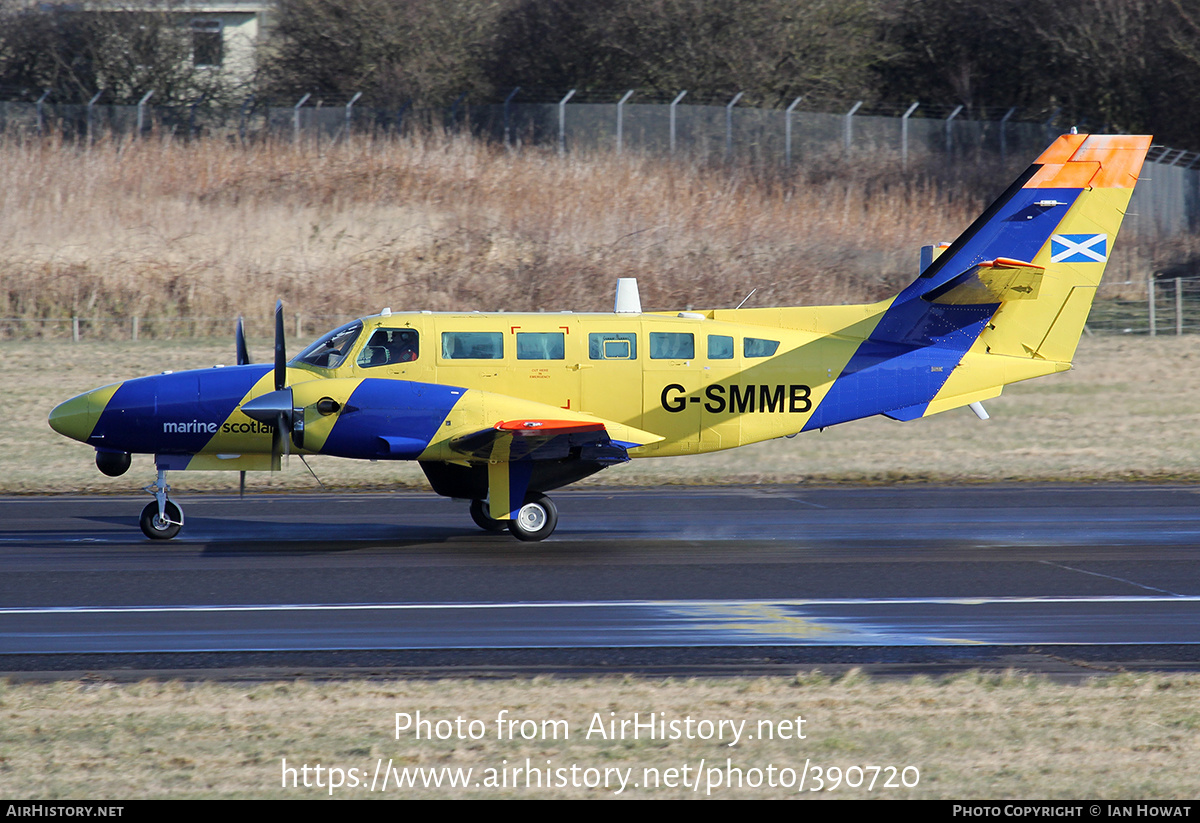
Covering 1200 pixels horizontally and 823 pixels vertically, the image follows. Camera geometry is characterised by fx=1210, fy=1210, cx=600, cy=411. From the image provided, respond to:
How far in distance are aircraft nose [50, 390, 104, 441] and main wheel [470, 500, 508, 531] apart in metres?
4.75

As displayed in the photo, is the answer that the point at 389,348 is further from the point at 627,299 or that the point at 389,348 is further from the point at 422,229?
the point at 422,229

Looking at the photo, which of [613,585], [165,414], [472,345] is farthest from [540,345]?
[165,414]

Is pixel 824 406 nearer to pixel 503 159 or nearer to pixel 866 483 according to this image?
pixel 866 483

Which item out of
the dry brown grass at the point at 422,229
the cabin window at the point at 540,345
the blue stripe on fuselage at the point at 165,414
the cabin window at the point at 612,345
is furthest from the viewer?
the dry brown grass at the point at 422,229

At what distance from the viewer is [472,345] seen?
15203 millimetres

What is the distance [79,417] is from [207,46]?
39.5 meters

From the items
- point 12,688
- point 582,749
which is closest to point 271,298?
point 12,688

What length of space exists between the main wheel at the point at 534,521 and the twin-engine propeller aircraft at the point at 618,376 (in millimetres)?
25

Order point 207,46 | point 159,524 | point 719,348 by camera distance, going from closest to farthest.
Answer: point 159,524, point 719,348, point 207,46

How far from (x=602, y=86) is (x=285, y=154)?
1300 centimetres

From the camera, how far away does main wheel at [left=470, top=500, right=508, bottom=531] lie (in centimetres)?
1580

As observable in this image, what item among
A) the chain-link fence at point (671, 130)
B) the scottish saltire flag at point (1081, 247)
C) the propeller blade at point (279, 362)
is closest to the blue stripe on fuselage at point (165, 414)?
the propeller blade at point (279, 362)

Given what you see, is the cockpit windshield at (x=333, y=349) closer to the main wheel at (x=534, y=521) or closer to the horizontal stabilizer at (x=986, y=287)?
the main wheel at (x=534, y=521)

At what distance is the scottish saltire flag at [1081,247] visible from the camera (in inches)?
650
